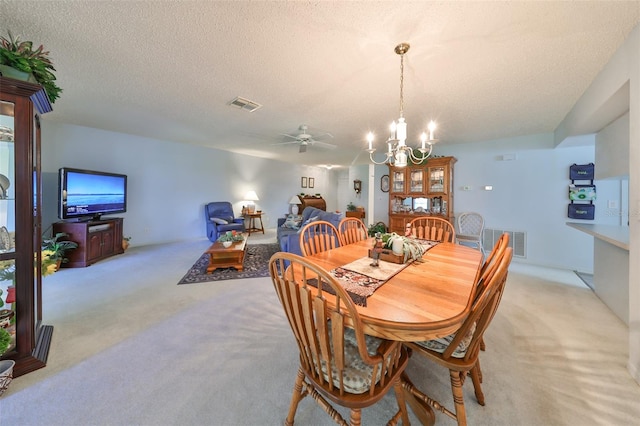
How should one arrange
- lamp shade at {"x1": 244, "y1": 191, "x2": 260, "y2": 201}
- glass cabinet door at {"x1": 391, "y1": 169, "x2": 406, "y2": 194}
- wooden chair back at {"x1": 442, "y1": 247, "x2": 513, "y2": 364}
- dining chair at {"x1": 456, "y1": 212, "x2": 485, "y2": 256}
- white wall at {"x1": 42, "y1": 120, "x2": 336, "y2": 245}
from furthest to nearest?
→ 1. lamp shade at {"x1": 244, "y1": 191, "x2": 260, "y2": 201}
2. glass cabinet door at {"x1": 391, "y1": 169, "x2": 406, "y2": 194}
3. dining chair at {"x1": 456, "y1": 212, "x2": 485, "y2": 256}
4. white wall at {"x1": 42, "y1": 120, "x2": 336, "y2": 245}
5. wooden chair back at {"x1": 442, "y1": 247, "x2": 513, "y2": 364}

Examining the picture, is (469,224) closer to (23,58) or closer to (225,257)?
(225,257)

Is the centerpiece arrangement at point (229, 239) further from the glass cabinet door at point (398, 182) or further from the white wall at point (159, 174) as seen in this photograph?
the glass cabinet door at point (398, 182)

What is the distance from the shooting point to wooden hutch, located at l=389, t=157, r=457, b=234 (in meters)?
4.44

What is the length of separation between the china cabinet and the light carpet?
24 centimetres

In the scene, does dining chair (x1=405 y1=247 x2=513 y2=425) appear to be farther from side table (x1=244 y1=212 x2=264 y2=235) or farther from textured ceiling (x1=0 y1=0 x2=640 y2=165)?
side table (x1=244 y1=212 x2=264 y2=235)

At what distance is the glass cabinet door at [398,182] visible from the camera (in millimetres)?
4898

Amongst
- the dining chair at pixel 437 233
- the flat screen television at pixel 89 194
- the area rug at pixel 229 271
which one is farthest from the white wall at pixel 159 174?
the dining chair at pixel 437 233

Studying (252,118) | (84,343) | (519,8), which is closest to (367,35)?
(519,8)

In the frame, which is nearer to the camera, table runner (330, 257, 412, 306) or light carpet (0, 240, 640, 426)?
table runner (330, 257, 412, 306)

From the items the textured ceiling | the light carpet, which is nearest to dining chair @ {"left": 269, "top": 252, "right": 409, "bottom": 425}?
the light carpet

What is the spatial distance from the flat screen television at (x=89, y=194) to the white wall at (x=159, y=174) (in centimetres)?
43

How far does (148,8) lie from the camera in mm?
1467

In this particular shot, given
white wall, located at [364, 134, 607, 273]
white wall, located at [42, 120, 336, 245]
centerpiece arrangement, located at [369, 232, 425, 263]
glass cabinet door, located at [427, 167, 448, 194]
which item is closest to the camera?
centerpiece arrangement, located at [369, 232, 425, 263]

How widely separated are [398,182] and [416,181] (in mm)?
384
